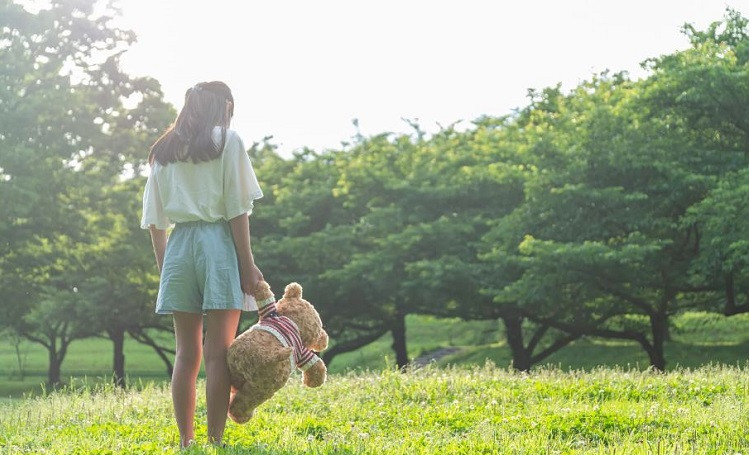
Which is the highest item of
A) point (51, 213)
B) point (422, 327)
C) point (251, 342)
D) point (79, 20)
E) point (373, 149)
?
point (79, 20)

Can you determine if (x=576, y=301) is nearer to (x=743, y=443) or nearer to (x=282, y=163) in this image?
(x=282, y=163)

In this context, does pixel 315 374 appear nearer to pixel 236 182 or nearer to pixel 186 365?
pixel 186 365

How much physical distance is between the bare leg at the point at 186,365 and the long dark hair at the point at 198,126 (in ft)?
2.93

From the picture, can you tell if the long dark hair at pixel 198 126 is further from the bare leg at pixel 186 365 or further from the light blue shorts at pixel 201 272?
the bare leg at pixel 186 365

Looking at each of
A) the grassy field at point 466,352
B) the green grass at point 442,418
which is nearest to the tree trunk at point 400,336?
the grassy field at point 466,352

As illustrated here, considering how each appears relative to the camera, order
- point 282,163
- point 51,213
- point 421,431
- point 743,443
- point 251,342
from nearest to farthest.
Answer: point 251,342 → point 743,443 → point 421,431 → point 51,213 → point 282,163

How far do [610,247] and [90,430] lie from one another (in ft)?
48.3

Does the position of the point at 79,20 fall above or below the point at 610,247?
above

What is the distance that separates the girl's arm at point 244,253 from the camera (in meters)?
5.21

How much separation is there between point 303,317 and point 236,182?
859 millimetres

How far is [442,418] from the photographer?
273 inches

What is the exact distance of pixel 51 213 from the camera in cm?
2383

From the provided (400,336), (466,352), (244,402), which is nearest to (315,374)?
(244,402)

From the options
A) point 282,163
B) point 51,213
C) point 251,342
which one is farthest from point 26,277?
point 251,342
